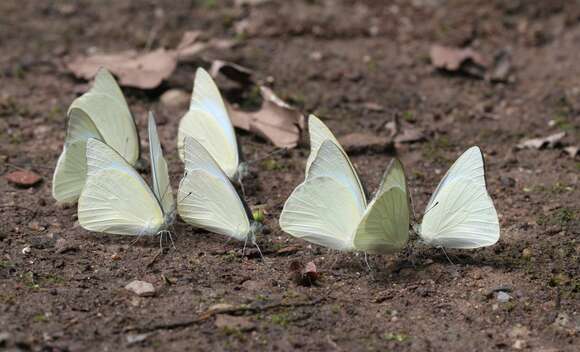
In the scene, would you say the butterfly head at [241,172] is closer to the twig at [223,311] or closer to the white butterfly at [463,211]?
the white butterfly at [463,211]

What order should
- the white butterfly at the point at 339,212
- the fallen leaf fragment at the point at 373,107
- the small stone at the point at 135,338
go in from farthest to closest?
the fallen leaf fragment at the point at 373,107 → the white butterfly at the point at 339,212 → the small stone at the point at 135,338

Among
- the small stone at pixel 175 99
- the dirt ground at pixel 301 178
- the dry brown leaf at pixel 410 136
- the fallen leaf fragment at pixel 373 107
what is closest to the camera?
the dirt ground at pixel 301 178

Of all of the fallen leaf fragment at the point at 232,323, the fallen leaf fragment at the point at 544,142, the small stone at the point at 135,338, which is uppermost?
the fallen leaf fragment at the point at 544,142

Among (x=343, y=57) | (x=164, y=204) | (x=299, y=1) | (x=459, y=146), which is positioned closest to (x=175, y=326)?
(x=164, y=204)

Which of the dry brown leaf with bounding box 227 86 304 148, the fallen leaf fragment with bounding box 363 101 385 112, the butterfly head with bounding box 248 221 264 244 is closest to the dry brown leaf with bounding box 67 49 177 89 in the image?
the dry brown leaf with bounding box 227 86 304 148

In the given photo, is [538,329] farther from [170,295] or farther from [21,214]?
[21,214]

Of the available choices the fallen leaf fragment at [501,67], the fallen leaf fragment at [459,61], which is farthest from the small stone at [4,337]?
the fallen leaf fragment at [501,67]

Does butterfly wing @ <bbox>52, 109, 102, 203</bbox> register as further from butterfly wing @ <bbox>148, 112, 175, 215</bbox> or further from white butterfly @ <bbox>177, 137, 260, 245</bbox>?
white butterfly @ <bbox>177, 137, 260, 245</bbox>
